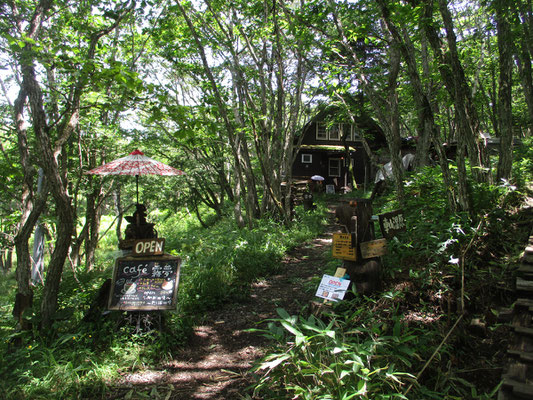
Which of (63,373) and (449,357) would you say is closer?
(449,357)

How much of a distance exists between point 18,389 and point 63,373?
0.37 m

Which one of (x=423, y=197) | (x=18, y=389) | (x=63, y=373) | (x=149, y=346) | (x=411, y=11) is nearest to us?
(x=18, y=389)

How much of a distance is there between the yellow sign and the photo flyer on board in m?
0.30

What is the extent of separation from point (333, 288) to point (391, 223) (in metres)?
1.12

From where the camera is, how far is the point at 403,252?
15.5ft

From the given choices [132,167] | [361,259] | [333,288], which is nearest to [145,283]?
[132,167]

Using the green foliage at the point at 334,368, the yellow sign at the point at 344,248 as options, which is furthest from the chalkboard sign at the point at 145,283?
the yellow sign at the point at 344,248

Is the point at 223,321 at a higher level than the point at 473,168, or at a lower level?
lower

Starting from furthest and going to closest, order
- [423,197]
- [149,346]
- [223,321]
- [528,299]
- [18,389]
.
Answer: [423,197] → [223,321] → [149,346] → [18,389] → [528,299]

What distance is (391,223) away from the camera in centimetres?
428

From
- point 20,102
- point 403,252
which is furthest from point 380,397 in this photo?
point 20,102

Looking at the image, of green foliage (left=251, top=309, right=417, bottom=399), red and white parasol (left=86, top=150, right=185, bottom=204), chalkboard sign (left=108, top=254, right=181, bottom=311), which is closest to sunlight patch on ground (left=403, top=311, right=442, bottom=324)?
green foliage (left=251, top=309, right=417, bottom=399)

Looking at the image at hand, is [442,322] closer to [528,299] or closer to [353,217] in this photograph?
[528,299]

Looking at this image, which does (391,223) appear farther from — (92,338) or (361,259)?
(92,338)
